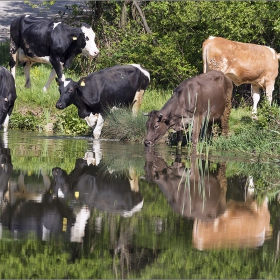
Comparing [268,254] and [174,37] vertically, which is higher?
[174,37]

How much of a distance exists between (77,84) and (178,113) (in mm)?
3356

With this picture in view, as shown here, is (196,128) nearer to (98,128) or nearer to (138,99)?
(98,128)

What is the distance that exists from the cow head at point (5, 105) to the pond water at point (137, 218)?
14.4 ft

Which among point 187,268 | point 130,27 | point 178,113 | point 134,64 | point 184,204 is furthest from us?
point 130,27

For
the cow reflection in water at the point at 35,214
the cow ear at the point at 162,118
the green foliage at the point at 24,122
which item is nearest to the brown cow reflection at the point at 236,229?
the cow reflection in water at the point at 35,214

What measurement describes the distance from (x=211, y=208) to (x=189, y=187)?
1.62 m

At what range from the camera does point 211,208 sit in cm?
958

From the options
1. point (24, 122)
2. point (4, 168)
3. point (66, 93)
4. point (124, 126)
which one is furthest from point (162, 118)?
point (24, 122)

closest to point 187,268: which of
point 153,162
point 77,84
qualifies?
point 153,162

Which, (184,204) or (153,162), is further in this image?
(153,162)

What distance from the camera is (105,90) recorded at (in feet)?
Result: 63.0

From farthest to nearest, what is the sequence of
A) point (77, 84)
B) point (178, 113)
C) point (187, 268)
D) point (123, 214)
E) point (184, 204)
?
point (77, 84)
point (178, 113)
point (184, 204)
point (123, 214)
point (187, 268)

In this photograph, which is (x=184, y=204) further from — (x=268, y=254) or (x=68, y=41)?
(x=68, y=41)

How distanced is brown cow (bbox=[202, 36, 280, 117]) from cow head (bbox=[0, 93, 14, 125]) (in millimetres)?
4477
